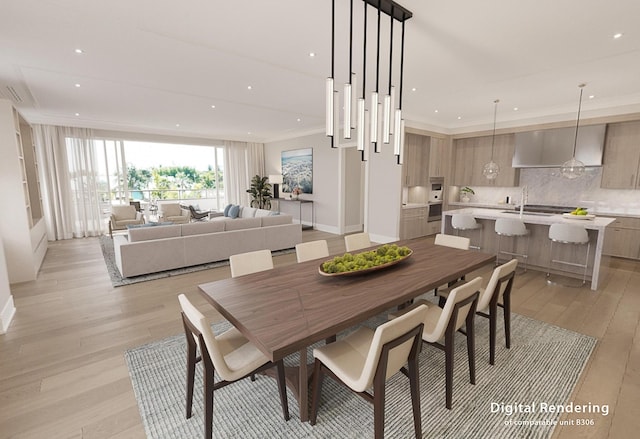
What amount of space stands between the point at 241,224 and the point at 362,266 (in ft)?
11.4

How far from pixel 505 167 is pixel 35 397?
8064mm

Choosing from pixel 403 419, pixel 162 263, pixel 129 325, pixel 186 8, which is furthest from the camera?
pixel 162 263

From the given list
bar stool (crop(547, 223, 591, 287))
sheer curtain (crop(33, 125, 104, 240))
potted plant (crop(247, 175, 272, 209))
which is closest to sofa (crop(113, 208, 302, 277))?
sheer curtain (crop(33, 125, 104, 240))

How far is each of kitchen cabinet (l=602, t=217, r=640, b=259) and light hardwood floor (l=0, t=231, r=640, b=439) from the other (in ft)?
1.77

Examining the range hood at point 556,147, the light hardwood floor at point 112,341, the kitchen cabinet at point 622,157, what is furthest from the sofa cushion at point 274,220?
the kitchen cabinet at point 622,157

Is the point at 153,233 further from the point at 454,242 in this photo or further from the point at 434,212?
the point at 434,212

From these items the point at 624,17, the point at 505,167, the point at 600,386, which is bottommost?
the point at 600,386

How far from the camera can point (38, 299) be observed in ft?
11.5

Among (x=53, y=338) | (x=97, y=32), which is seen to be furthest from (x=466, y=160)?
(x=53, y=338)

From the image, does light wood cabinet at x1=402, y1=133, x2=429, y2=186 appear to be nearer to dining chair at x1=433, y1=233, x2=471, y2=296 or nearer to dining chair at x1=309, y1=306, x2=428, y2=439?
dining chair at x1=433, y1=233, x2=471, y2=296

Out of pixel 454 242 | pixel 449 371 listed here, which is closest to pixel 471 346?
pixel 449 371

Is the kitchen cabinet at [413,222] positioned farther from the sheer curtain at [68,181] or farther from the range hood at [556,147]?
the sheer curtain at [68,181]

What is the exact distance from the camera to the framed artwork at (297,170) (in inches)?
320

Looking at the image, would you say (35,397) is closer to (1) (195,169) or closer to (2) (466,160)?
(2) (466,160)
